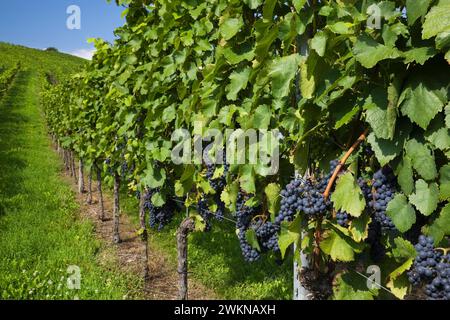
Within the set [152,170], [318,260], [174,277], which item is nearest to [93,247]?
[174,277]

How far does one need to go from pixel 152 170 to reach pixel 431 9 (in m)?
3.47

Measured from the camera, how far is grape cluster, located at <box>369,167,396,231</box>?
1.90m

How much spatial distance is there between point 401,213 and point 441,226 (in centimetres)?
16

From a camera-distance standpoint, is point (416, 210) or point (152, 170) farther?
point (152, 170)

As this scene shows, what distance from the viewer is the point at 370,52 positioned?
175cm

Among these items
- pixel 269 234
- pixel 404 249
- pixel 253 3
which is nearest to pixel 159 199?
pixel 269 234

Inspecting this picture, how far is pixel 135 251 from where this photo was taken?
7.02m

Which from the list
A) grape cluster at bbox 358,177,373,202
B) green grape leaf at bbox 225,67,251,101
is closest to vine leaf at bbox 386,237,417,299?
grape cluster at bbox 358,177,373,202

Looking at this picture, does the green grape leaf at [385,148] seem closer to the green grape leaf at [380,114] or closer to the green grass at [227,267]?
the green grape leaf at [380,114]

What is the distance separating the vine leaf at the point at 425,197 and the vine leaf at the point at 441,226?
0.14 ft

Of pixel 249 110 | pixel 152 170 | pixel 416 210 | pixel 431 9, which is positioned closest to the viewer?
pixel 431 9

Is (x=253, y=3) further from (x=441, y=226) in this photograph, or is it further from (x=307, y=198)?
(x=441, y=226)

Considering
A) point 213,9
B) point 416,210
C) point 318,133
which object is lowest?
point 416,210

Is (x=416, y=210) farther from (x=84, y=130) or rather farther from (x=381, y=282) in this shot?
(x=84, y=130)
